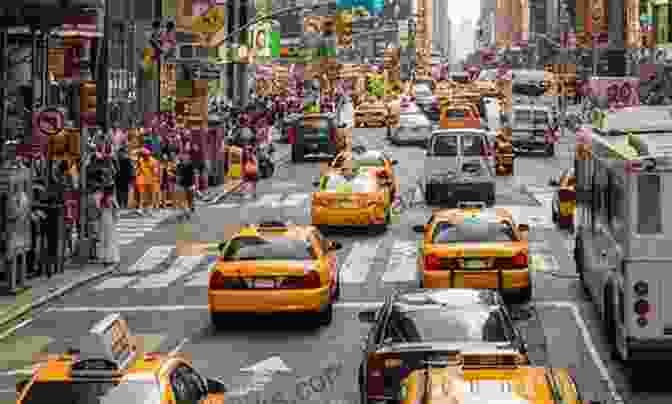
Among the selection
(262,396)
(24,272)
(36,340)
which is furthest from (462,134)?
(262,396)

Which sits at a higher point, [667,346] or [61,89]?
[61,89]

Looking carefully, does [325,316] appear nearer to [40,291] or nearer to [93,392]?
[40,291]

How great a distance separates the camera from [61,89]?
51.3 m

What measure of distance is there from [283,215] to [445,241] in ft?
54.6

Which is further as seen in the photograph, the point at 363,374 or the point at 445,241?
the point at 445,241

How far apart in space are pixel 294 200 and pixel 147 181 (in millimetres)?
4953

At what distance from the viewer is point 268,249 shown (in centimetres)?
2005

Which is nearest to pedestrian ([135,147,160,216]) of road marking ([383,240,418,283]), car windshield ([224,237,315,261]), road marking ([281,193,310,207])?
road marking ([281,193,310,207])

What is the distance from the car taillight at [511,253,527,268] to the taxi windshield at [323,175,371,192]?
1132cm

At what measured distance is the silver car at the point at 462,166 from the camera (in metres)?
37.5

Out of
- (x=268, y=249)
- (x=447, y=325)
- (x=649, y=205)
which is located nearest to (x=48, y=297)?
(x=268, y=249)

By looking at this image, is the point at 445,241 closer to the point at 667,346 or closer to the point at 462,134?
the point at 667,346

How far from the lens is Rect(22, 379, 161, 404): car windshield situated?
33.2ft

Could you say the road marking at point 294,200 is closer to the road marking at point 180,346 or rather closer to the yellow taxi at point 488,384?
the road marking at point 180,346
